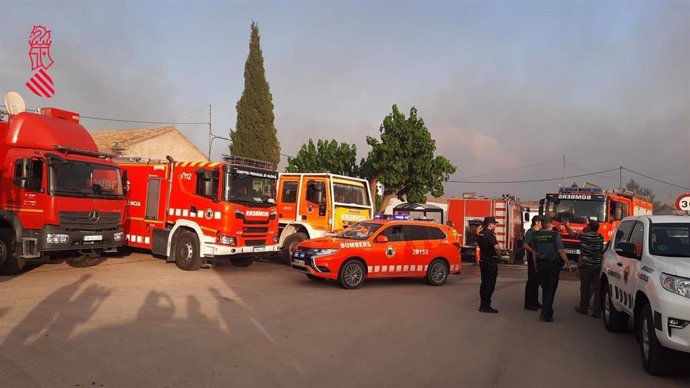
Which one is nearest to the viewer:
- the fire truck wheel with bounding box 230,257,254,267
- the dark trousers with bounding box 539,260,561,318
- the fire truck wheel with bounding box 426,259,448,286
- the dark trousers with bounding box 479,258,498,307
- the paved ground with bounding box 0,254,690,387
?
the paved ground with bounding box 0,254,690,387

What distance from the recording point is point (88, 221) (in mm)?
11320

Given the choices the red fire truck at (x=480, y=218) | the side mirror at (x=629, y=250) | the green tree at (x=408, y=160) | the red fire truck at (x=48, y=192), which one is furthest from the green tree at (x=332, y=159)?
the side mirror at (x=629, y=250)

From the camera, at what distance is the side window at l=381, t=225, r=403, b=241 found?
11.6m

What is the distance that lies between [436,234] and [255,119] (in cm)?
2037

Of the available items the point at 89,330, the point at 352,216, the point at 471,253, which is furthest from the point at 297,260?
the point at 471,253

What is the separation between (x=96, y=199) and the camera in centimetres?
1158

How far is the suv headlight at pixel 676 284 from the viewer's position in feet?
16.3

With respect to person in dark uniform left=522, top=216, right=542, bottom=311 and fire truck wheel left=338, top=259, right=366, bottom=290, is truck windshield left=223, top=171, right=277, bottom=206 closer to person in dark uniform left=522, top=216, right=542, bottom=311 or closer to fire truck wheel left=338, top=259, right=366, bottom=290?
fire truck wheel left=338, top=259, right=366, bottom=290

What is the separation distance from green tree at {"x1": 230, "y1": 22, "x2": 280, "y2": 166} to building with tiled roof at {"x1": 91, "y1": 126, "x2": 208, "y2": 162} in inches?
177

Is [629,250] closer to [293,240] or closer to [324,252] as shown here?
[324,252]

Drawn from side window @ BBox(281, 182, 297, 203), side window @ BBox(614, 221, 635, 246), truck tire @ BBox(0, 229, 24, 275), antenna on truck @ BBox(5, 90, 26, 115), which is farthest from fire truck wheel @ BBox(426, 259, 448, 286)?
antenna on truck @ BBox(5, 90, 26, 115)

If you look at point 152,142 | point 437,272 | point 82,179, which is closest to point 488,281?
point 437,272

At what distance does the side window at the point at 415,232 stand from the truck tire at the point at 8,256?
27.3 feet

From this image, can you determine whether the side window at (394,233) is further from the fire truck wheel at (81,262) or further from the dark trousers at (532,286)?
the fire truck wheel at (81,262)
